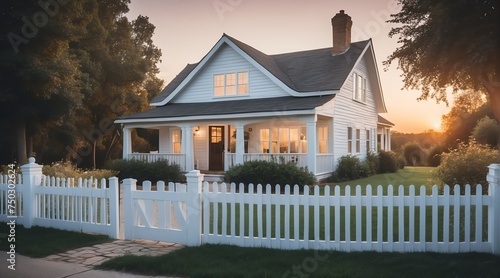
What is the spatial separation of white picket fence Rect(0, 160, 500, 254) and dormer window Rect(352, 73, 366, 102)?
14201 mm

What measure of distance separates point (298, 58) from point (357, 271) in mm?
18827

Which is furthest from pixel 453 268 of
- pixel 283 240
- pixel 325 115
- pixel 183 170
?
pixel 183 170

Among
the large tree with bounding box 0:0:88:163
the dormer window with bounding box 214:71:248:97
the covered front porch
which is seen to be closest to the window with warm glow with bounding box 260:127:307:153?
the covered front porch

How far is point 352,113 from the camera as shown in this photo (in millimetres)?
21125

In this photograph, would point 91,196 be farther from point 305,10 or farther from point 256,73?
point 256,73

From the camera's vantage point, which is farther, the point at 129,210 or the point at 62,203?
the point at 62,203

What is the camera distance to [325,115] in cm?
1717

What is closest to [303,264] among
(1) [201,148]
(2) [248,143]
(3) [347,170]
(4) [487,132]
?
(3) [347,170]

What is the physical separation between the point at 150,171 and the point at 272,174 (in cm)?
603

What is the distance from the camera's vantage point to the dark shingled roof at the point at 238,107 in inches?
645

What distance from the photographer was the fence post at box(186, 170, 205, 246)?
6.30 meters

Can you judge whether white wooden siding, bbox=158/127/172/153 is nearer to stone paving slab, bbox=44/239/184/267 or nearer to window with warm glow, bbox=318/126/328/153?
window with warm glow, bbox=318/126/328/153

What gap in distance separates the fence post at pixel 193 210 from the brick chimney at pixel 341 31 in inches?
666

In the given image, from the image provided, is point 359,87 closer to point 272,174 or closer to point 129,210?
point 272,174
